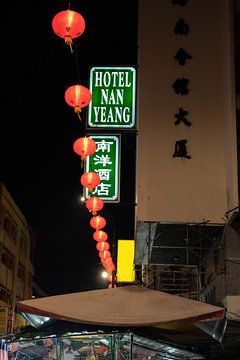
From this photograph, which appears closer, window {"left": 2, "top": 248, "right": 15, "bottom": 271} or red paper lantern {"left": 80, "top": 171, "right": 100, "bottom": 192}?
red paper lantern {"left": 80, "top": 171, "right": 100, "bottom": 192}

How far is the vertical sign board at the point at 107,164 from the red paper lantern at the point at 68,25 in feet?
20.2

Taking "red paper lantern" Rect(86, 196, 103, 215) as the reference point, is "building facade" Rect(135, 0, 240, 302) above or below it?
above

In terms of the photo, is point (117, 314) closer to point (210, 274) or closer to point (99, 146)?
point (99, 146)

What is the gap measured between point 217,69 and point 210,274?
6460 mm

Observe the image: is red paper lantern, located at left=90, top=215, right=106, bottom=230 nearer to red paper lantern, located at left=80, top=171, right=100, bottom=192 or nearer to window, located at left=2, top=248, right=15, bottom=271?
red paper lantern, located at left=80, top=171, right=100, bottom=192

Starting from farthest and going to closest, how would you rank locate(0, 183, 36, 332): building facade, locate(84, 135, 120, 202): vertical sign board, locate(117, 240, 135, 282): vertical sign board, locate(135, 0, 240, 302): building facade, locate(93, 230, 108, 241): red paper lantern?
locate(0, 183, 36, 332): building facade
locate(117, 240, 135, 282): vertical sign board
locate(93, 230, 108, 241): red paper lantern
locate(84, 135, 120, 202): vertical sign board
locate(135, 0, 240, 302): building facade

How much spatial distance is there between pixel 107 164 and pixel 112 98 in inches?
76.6

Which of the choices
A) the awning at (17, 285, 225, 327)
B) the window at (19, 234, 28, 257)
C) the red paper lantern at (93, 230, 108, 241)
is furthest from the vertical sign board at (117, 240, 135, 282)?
the window at (19, 234, 28, 257)

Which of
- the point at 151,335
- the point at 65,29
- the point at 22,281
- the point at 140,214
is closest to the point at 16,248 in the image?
the point at 22,281

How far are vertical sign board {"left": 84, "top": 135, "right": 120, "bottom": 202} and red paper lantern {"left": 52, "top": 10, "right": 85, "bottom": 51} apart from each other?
20.2 feet

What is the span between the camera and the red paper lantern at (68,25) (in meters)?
9.97

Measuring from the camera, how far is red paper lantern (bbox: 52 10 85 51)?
9969 mm

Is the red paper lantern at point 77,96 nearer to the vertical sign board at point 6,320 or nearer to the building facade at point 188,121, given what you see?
the building facade at point 188,121

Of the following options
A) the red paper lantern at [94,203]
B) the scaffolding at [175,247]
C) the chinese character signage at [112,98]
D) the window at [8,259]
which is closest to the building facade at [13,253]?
the window at [8,259]
